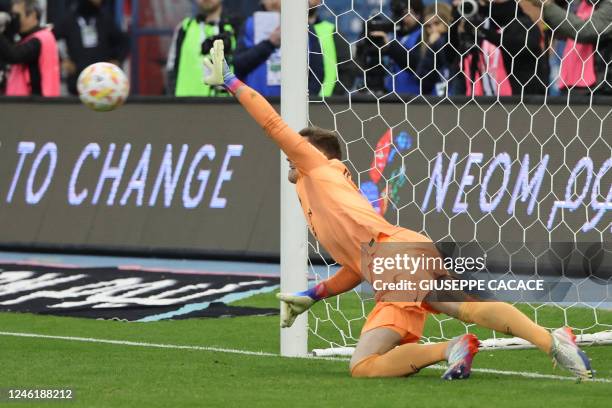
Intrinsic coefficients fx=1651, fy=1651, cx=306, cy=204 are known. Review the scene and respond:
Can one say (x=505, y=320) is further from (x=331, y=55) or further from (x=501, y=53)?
(x=501, y=53)

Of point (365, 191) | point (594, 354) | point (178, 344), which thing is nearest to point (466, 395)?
point (594, 354)

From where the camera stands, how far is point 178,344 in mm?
10695

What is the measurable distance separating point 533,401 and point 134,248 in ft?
27.2

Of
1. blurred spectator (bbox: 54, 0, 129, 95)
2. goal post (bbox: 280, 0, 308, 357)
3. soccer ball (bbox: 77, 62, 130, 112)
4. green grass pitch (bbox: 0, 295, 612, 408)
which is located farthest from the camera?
blurred spectator (bbox: 54, 0, 129, 95)

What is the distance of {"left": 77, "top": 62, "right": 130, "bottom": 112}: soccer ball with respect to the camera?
1074cm

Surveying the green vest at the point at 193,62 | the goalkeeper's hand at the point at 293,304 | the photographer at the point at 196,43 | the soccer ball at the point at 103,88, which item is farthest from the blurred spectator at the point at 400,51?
the goalkeeper's hand at the point at 293,304

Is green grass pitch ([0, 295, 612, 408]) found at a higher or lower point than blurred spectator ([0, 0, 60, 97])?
lower

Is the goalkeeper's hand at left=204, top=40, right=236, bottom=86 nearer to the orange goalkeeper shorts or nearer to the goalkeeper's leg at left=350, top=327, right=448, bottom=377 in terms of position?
the orange goalkeeper shorts

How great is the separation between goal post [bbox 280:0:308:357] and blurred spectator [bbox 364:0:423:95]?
367 centimetres

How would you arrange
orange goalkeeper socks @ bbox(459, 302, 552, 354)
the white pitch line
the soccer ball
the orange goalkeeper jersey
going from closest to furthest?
orange goalkeeper socks @ bbox(459, 302, 552, 354) → the orange goalkeeper jersey → the white pitch line → the soccer ball

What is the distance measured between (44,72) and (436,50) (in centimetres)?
523

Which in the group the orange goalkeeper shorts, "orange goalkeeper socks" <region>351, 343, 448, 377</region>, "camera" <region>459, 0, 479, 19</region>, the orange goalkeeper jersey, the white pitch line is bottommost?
the white pitch line

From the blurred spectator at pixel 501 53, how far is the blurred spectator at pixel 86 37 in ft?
24.3

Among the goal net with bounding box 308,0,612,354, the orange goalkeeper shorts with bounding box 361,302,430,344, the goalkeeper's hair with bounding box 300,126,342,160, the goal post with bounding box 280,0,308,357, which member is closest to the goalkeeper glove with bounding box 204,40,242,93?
the goalkeeper's hair with bounding box 300,126,342,160
